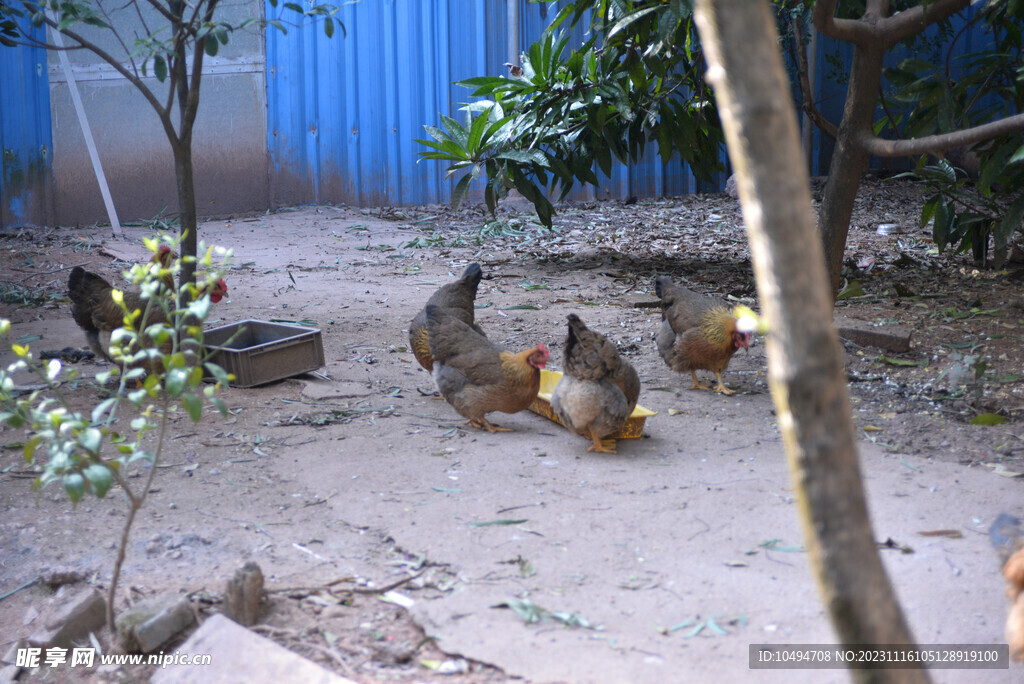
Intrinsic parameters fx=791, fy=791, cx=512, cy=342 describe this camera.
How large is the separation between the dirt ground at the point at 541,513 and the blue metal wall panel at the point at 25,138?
4.79 m

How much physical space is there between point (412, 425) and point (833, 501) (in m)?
3.23

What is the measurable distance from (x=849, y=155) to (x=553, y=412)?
2626mm

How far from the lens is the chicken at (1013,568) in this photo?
6.05 feet

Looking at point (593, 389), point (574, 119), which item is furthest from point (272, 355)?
point (574, 119)

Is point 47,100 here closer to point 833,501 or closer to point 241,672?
point 241,672

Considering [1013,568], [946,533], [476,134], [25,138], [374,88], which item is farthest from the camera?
[374,88]

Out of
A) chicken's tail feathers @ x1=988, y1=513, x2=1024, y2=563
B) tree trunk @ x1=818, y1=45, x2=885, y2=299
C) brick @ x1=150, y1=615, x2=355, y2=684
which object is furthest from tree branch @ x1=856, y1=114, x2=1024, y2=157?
brick @ x1=150, y1=615, x2=355, y2=684

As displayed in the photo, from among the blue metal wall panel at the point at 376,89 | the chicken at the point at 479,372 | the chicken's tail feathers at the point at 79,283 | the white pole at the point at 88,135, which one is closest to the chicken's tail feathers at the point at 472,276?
the chicken at the point at 479,372

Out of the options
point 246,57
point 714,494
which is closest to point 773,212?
point 714,494

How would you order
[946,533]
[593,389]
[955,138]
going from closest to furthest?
[946,533] < [593,389] < [955,138]

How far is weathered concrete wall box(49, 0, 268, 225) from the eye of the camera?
34.2 ft

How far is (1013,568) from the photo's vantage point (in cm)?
196

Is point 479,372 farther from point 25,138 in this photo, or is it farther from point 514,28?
point 25,138

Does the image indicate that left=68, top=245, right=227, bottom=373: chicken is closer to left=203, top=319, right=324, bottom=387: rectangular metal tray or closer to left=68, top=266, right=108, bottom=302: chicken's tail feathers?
left=68, top=266, right=108, bottom=302: chicken's tail feathers
